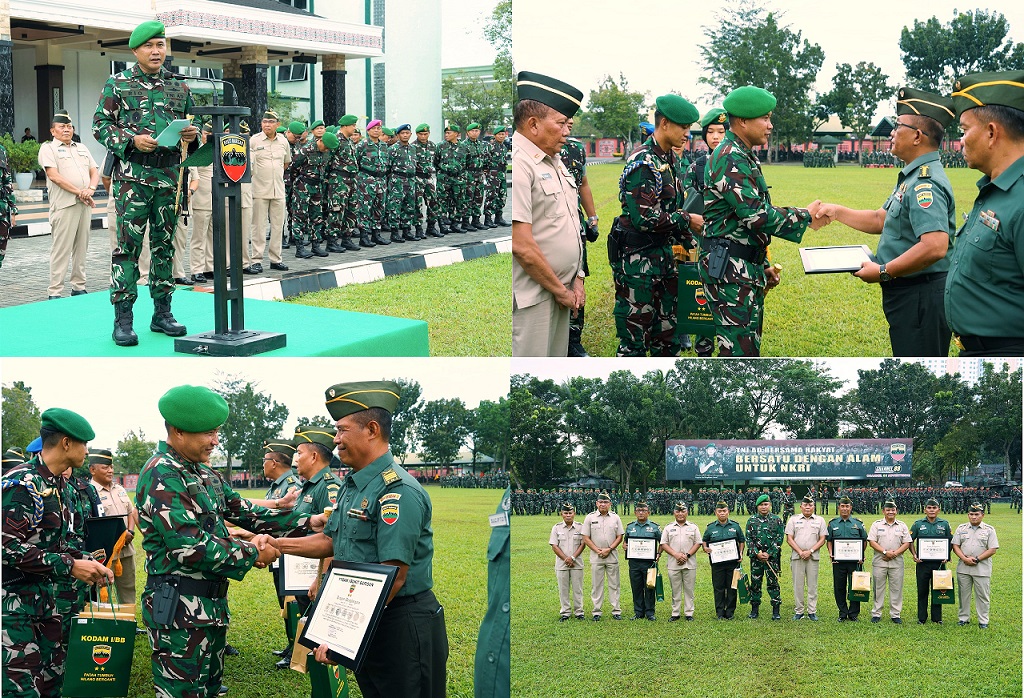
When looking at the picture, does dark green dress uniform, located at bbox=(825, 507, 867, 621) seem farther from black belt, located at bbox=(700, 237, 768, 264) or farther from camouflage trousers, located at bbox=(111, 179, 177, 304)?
camouflage trousers, located at bbox=(111, 179, 177, 304)

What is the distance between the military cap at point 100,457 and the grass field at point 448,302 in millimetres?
2564

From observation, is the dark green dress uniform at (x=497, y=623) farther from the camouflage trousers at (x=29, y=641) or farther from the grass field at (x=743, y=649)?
the camouflage trousers at (x=29, y=641)

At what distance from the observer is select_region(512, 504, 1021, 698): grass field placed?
4191mm

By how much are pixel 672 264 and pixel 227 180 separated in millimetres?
2985

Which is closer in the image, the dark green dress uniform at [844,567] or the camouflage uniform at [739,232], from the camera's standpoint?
the camouflage uniform at [739,232]

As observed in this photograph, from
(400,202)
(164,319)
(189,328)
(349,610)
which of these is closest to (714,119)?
(189,328)

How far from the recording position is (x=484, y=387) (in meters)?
4.81

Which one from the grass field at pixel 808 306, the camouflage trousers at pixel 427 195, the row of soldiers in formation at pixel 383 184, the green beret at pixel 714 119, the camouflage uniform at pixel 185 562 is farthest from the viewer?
the camouflage trousers at pixel 427 195

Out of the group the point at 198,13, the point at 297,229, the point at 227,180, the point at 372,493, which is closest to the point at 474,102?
the point at 198,13

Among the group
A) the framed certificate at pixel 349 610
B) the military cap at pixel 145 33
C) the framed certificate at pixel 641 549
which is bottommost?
the framed certificate at pixel 641 549

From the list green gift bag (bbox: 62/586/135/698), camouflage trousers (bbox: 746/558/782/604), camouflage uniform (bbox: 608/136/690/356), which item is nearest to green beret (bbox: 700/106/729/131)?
camouflage uniform (bbox: 608/136/690/356)

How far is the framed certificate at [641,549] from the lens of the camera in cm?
454

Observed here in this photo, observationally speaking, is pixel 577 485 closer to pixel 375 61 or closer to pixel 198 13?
pixel 198 13

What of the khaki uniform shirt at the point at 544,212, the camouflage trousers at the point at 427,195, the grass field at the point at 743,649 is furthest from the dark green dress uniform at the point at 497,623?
the camouflage trousers at the point at 427,195
